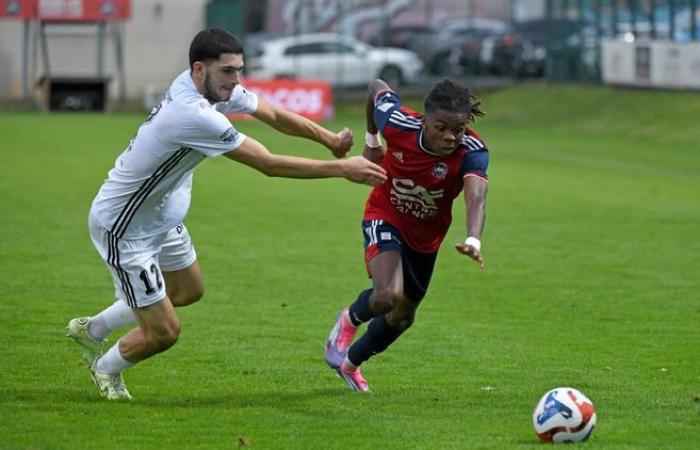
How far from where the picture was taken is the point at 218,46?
26.7ft

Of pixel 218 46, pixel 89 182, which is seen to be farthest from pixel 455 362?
pixel 89 182

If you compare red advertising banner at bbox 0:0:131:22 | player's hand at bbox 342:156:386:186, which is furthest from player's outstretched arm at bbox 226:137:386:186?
red advertising banner at bbox 0:0:131:22

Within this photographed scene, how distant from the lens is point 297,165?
816 centimetres

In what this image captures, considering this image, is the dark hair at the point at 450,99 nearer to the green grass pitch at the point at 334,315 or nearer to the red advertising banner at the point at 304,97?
the green grass pitch at the point at 334,315

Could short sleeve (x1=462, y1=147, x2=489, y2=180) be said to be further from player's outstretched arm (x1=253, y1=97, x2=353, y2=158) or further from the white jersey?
the white jersey

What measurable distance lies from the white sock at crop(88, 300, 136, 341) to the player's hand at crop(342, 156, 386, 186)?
76.7 inches

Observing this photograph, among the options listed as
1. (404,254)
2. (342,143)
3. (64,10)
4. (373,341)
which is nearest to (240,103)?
(342,143)

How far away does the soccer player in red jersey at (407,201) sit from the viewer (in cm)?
877

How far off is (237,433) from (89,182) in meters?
15.8

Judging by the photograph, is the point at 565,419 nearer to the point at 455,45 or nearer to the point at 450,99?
the point at 450,99

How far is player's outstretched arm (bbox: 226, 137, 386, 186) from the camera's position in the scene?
797cm

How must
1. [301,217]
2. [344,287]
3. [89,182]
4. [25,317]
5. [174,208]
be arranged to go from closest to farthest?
[174,208], [25,317], [344,287], [301,217], [89,182]

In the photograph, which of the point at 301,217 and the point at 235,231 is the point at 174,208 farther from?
the point at 301,217

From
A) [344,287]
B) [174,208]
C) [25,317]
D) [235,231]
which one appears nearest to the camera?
[174,208]
